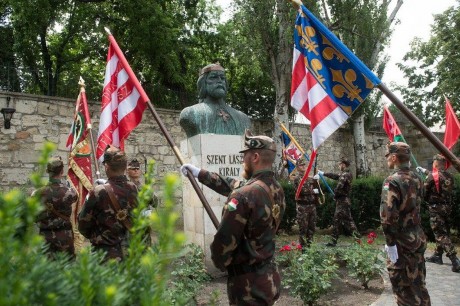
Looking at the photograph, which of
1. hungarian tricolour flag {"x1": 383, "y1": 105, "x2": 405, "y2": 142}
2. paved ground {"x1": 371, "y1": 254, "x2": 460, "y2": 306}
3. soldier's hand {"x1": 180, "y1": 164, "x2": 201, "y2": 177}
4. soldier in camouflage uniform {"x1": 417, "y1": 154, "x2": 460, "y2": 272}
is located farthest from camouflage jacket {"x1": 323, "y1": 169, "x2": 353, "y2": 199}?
soldier's hand {"x1": 180, "y1": 164, "x2": 201, "y2": 177}

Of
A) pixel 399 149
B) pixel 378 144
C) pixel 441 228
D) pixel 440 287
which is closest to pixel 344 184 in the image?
pixel 441 228

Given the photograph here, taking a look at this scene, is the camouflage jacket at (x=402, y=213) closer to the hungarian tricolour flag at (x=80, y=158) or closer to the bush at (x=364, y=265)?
the bush at (x=364, y=265)

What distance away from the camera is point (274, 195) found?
292 cm

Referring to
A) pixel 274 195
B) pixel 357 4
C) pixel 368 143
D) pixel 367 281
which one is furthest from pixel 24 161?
pixel 368 143

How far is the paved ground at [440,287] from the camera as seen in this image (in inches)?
203

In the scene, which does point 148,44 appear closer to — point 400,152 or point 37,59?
point 37,59

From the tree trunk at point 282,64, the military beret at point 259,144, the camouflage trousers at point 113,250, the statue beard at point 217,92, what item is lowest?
the camouflage trousers at point 113,250

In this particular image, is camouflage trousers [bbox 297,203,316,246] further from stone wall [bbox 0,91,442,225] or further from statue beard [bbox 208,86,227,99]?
statue beard [bbox 208,86,227,99]

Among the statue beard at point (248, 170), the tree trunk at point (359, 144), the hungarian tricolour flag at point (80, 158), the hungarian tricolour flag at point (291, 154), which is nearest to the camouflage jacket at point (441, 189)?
the hungarian tricolour flag at point (291, 154)

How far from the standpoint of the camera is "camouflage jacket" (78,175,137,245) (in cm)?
364

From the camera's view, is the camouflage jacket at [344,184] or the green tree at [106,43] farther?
the green tree at [106,43]

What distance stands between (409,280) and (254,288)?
1934 millimetres

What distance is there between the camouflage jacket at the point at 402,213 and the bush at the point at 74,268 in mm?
3358

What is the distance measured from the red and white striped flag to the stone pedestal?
1.60m
